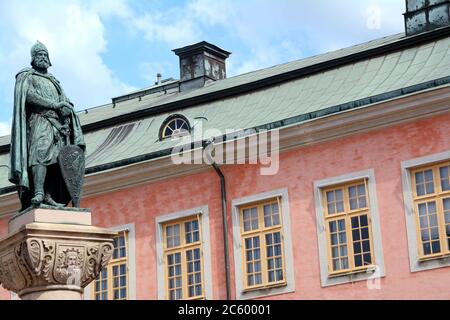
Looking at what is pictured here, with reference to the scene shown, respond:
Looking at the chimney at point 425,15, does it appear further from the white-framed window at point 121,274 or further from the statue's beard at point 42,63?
the statue's beard at point 42,63

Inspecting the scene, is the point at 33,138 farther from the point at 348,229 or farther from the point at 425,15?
the point at 425,15

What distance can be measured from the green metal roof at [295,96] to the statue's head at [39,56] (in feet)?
44.0

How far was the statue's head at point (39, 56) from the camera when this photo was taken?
14.7 metres

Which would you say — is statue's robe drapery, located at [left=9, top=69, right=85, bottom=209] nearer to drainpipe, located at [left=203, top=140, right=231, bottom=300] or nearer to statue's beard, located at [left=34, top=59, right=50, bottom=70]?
statue's beard, located at [left=34, top=59, right=50, bottom=70]

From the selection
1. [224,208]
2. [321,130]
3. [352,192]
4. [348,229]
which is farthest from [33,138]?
[224,208]

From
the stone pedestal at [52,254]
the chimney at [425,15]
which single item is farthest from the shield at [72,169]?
the chimney at [425,15]

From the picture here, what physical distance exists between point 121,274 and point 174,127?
389 cm

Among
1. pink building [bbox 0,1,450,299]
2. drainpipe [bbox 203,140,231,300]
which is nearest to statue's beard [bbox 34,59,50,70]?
pink building [bbox 0,1,450,299]

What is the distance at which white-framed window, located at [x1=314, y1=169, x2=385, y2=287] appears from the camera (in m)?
27.3

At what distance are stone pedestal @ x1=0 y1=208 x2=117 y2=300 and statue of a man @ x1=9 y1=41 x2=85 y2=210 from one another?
12.5 inches

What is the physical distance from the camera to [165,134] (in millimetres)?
32062

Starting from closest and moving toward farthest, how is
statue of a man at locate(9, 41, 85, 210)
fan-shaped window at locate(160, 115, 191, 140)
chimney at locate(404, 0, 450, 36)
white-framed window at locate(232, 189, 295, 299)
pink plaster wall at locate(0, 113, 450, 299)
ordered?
statue of a man at locate(9, 41, 85, 210)
pink plaster wall at locate(0, 113, 450, 299)
white-framed window at locate(232, 189, 295, 299)
chimney at locate(404, 0, 450, 36)
fan-shaped window at locate(160, 115, 191, 140)

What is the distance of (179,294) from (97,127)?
6087 mm

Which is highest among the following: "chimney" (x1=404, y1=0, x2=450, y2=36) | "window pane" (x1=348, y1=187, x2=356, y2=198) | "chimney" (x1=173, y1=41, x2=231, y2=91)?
"chimney" (x1=173, y1=41, x2=231, y2=91)
